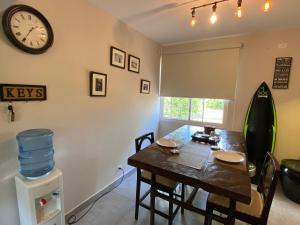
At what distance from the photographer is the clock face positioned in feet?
4.03

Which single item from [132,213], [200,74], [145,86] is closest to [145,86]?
[145,86]

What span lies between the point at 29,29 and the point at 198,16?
6.16 ft

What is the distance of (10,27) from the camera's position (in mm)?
1189

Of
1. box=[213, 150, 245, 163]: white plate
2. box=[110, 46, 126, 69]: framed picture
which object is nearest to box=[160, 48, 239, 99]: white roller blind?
box=[110, 46, 126, 69]: framed picture

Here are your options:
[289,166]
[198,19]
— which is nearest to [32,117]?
[198,19]

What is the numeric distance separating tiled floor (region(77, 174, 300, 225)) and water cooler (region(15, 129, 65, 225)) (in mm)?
555

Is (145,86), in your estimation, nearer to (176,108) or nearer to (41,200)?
(176,108)

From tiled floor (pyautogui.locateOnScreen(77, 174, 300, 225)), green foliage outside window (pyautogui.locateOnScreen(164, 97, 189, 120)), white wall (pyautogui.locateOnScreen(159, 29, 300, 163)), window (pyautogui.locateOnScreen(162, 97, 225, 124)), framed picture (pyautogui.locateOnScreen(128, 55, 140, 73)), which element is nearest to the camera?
tiled floor (pyautogui.locateOnScreen(77, 174, 300, 225))

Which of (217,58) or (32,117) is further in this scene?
(217,58)

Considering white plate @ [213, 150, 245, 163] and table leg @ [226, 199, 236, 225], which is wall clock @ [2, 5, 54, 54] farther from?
table leg @ [226, 199, 236, 225]

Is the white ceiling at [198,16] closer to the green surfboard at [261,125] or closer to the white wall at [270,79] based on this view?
the white wall at [270,79]

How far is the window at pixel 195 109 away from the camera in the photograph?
9.92 feet

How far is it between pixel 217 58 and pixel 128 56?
157 cm

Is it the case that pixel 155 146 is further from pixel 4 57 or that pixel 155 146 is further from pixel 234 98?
pixel 234 98
